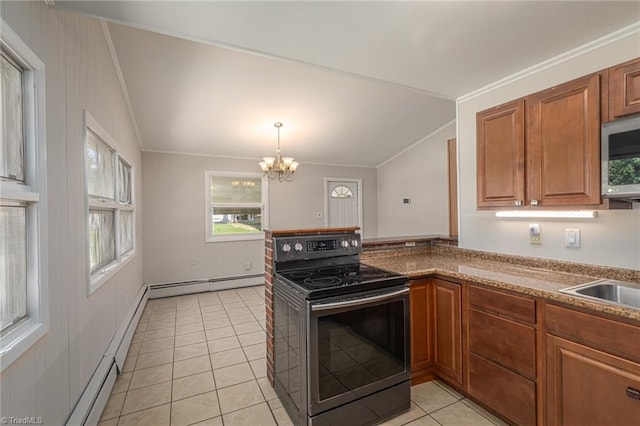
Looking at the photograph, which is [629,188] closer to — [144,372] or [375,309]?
[375,309]

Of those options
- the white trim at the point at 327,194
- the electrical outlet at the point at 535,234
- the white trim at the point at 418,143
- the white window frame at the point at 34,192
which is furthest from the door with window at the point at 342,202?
the white window frame at the point at 34,192

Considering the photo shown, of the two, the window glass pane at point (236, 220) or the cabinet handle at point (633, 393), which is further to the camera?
the window glass pane at point (236, 220)

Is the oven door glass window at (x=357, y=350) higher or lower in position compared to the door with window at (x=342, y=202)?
lower

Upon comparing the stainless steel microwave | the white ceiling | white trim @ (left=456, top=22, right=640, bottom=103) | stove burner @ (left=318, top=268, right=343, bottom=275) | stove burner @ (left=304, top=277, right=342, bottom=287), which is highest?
the white ceiling

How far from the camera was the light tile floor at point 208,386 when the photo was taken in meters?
1.95

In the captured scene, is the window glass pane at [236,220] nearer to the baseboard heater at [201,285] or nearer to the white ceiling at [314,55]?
the baseboard heater at [201,285]

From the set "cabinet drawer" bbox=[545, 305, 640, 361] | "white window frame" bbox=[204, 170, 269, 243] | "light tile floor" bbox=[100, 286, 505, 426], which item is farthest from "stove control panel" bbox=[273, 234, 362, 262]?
"white window frame" bbox=[204, 170, 269, 243]

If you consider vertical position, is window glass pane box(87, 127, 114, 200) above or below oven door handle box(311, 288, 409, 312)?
above

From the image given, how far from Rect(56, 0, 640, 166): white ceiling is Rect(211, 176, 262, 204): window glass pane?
2.83ft

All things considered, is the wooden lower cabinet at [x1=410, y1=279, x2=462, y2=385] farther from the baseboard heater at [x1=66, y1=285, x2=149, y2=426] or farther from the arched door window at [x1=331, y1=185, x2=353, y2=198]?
the arched door window at [x1=331, y1=185, x2=353, y2=198]

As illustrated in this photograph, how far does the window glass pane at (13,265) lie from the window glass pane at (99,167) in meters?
1.00

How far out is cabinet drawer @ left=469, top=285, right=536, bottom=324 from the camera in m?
1.67

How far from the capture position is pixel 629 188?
154 cm

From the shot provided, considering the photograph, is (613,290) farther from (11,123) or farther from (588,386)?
(11,123)
